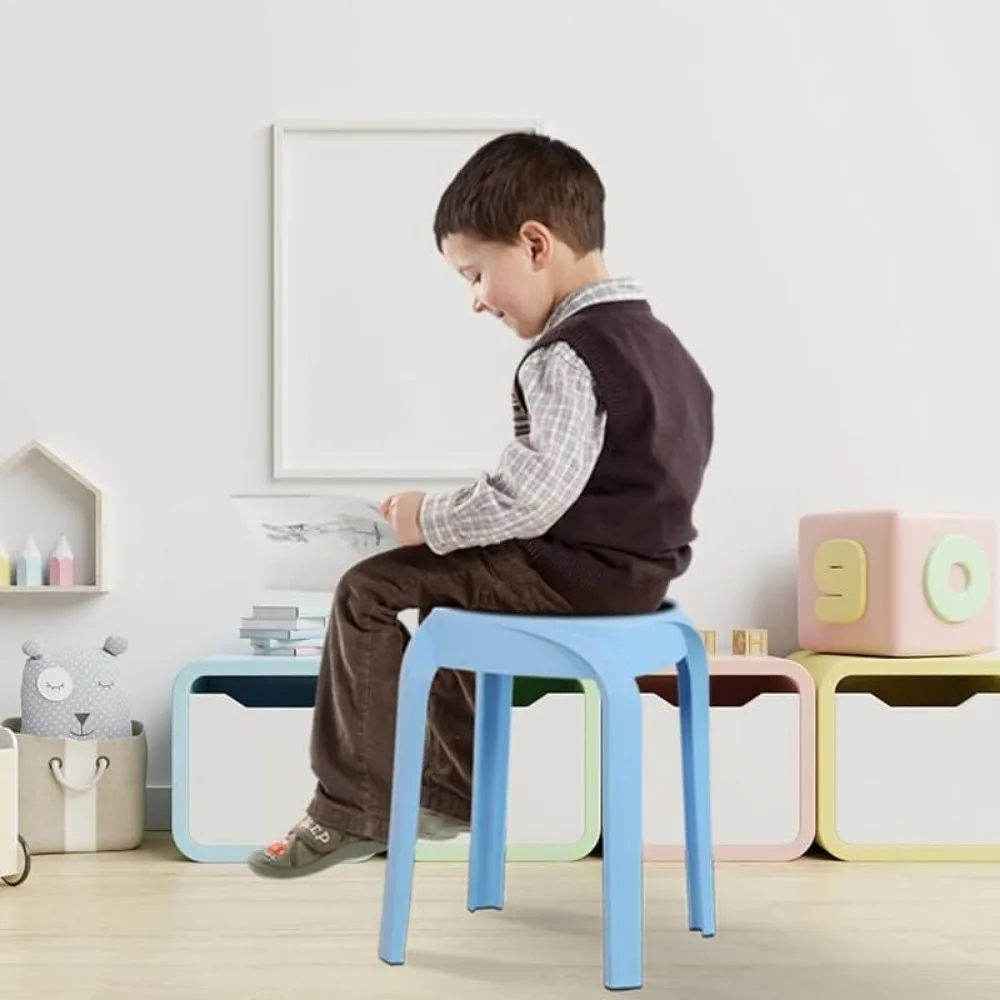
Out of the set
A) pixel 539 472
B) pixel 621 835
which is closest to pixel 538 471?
pixel 539 472

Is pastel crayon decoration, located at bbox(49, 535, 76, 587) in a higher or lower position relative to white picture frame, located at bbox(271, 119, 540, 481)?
lower

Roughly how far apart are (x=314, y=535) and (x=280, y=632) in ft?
3.06

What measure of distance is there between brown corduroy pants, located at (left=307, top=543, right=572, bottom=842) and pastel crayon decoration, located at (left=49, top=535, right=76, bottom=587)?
45.5 inches

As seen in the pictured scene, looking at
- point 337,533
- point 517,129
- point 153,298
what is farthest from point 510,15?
point 337,533

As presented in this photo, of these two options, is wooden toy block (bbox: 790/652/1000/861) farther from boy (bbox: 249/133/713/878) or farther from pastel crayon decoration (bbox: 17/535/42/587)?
pastel crayon decoration (bbox: 17/535/42/587)

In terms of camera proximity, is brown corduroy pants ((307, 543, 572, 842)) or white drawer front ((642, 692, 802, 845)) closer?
brown corduroy pants ((307, 543, 572, 842))

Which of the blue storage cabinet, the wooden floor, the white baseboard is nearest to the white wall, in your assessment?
the white baseboard

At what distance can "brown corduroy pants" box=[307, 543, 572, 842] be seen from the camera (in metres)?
1.69

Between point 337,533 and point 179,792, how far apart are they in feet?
3.17

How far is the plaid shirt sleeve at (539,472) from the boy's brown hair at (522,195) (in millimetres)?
158

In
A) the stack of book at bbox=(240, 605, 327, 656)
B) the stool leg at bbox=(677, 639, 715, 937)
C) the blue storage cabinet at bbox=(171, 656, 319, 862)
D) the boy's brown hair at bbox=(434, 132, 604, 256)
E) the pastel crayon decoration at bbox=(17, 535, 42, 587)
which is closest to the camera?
the boy's brown hair at bbox=(434, 132, 604, 256)

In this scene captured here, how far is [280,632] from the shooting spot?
2633mm

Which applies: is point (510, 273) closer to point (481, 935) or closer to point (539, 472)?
point (539, 472)

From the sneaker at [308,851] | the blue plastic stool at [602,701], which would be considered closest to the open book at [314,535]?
the blue plastic stool at [602,701]
